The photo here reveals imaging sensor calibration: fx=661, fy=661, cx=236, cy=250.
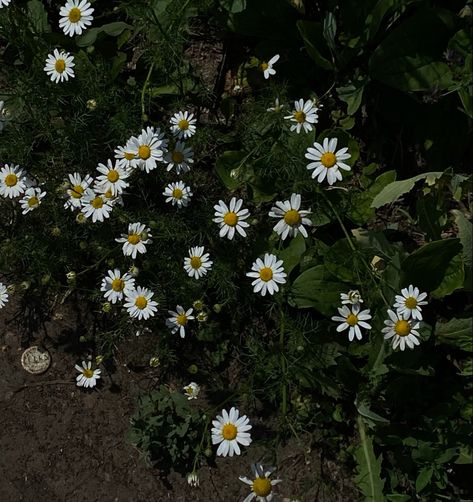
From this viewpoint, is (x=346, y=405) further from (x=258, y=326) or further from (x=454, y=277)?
(x=454, y=277)

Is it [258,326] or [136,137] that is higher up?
[136,137]

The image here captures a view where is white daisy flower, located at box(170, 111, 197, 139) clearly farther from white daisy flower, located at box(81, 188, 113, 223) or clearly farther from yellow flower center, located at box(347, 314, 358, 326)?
yellow flower center, located at box(347, 314, 358, 326)

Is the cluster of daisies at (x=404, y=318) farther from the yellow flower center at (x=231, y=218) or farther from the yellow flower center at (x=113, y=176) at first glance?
the yellow flower center at (x=113, y=176)

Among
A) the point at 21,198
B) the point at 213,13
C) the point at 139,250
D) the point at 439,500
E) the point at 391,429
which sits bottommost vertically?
the point at 439,500

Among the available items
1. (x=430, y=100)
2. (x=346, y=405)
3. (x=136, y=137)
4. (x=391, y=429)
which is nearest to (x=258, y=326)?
(x=346, y=405)

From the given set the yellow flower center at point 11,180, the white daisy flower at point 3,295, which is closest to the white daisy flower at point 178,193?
the yellow flower center at point 11,180
